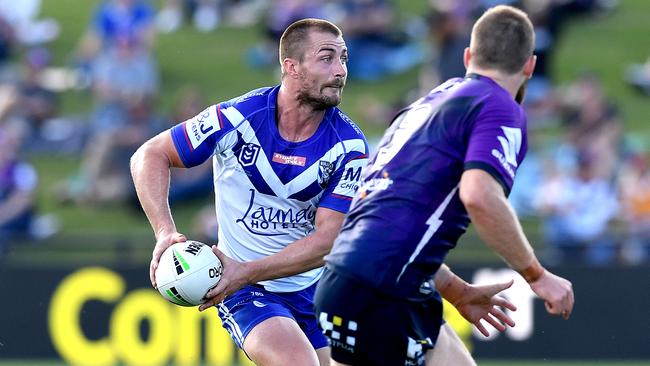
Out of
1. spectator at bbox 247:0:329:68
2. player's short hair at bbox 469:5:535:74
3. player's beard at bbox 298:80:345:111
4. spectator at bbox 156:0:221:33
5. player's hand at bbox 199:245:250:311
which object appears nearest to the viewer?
player's short hair at bbox 469:5:535:74

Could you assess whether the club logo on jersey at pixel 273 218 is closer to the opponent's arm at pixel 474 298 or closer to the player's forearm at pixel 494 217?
the opponent's arm at pixel 474 298

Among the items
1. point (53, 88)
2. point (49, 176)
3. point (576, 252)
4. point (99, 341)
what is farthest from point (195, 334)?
point (53, 88)

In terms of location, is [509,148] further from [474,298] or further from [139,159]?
[139,159]

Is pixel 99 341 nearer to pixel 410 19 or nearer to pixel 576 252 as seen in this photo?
pixel 576 252

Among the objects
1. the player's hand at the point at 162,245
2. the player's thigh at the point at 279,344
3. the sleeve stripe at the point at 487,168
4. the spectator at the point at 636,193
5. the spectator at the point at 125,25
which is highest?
the sleeve stripe at the point at 487,168

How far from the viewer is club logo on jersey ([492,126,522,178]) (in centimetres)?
529

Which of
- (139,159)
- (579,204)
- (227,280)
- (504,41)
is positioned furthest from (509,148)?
(579,204)

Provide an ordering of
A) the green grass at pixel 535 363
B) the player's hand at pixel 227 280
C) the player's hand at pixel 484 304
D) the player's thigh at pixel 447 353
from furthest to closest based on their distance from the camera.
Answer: the green grass at pixel 535 363, the player's hand at pixel 227 280, the player's hand at pixel 484 304, the player's thigh at pixel 447 353

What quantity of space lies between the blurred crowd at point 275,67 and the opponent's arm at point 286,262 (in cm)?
614

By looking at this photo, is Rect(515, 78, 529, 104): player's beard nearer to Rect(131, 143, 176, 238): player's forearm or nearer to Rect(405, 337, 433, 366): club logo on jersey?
Rect(405, 337, 433, 366): club logo on jersey

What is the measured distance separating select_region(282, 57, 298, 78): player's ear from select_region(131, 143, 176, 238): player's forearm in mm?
772

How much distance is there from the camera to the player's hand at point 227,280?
6270 millimetres

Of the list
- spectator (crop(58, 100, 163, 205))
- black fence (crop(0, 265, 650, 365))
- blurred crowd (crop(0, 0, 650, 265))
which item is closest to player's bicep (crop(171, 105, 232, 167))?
black fence (crop(0, 265, 650, 365))

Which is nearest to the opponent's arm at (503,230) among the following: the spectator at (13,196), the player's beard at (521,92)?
the player's beard at (521,92)
